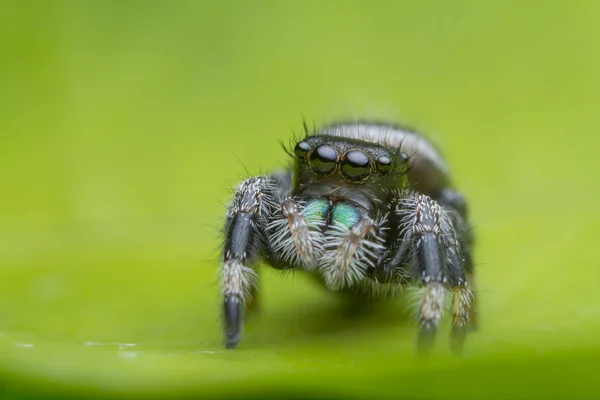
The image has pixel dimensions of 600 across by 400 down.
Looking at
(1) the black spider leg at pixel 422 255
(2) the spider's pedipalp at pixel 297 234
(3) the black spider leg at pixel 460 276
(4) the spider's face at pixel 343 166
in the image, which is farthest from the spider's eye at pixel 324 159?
(3) the black spider leg at pixel 460 276

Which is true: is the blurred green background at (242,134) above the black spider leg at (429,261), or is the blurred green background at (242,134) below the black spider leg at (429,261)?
above

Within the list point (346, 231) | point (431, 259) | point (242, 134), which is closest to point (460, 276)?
point (431, 259)

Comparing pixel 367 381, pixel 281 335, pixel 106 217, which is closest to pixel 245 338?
pixel 281 335

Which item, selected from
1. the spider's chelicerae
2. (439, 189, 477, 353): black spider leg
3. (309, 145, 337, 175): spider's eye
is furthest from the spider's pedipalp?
(439, 189, 477, 353): black spider leg

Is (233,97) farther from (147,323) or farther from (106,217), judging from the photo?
(147,323)

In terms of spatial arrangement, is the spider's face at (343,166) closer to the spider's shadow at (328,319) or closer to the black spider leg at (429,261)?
the black spider leg at (429,261)
